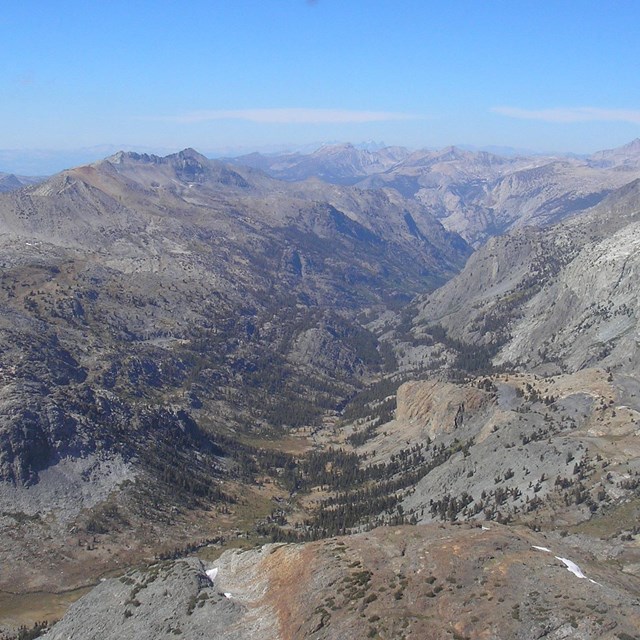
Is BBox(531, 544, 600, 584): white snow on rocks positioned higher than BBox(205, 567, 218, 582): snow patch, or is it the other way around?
BBox(531, 544, 600, 584): white snow on rocks

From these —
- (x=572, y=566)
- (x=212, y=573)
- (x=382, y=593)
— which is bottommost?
(x=212, y=573)

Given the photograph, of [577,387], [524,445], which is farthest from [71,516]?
[577,387]

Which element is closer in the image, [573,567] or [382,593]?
[382,593]

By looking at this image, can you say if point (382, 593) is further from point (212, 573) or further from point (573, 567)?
point (212, 573)

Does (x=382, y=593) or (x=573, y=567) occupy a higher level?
(x=573, y=567)

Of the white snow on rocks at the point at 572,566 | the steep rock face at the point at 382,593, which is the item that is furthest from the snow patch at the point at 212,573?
the white snow on rocks at the point at 572,566

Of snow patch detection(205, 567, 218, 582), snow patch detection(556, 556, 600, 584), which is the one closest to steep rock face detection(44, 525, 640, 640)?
snow patch detection(556, 556, 600, 584)

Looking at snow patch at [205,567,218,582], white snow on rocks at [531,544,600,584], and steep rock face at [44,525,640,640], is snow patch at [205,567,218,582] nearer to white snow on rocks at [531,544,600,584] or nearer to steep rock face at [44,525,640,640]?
steep rock face at [44,525,640,640]

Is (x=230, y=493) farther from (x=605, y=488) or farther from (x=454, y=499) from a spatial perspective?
(x=605, y=488)

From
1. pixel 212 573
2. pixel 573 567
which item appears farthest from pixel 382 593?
pixel 212 573
